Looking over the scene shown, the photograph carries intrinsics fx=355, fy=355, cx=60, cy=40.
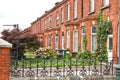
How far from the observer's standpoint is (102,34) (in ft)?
74.7

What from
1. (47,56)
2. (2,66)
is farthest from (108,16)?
(2,66)

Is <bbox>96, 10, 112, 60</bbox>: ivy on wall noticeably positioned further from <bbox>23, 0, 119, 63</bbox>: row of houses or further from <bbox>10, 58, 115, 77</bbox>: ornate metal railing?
<bbox>10, 58, 115, 77</bbox>: ornate metal railing

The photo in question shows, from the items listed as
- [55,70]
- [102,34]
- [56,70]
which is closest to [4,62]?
[56,70]

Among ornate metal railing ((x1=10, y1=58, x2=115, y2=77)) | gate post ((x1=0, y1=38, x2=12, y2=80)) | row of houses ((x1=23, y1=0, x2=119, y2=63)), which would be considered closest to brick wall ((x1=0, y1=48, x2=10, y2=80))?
gate post ((x1=0, y1=38, x2=12, y2=80))

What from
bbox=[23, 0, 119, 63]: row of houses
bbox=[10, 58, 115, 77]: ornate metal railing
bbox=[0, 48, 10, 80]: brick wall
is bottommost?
bbox=[10, 58, 115, 77]: ornate metal railing

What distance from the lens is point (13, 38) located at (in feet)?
83.4

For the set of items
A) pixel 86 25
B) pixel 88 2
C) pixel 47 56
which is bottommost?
pixel 47 56

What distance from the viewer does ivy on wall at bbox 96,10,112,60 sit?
22261mm

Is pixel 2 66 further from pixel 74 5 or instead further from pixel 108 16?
pixel 74 5

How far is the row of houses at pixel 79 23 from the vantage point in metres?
21.5

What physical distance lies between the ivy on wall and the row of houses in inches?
11.6

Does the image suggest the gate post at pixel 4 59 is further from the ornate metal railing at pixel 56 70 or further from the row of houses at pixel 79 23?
the row of houses at pixel 79 23

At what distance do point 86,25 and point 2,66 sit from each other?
17.5 m

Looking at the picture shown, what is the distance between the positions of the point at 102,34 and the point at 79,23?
6.92m
